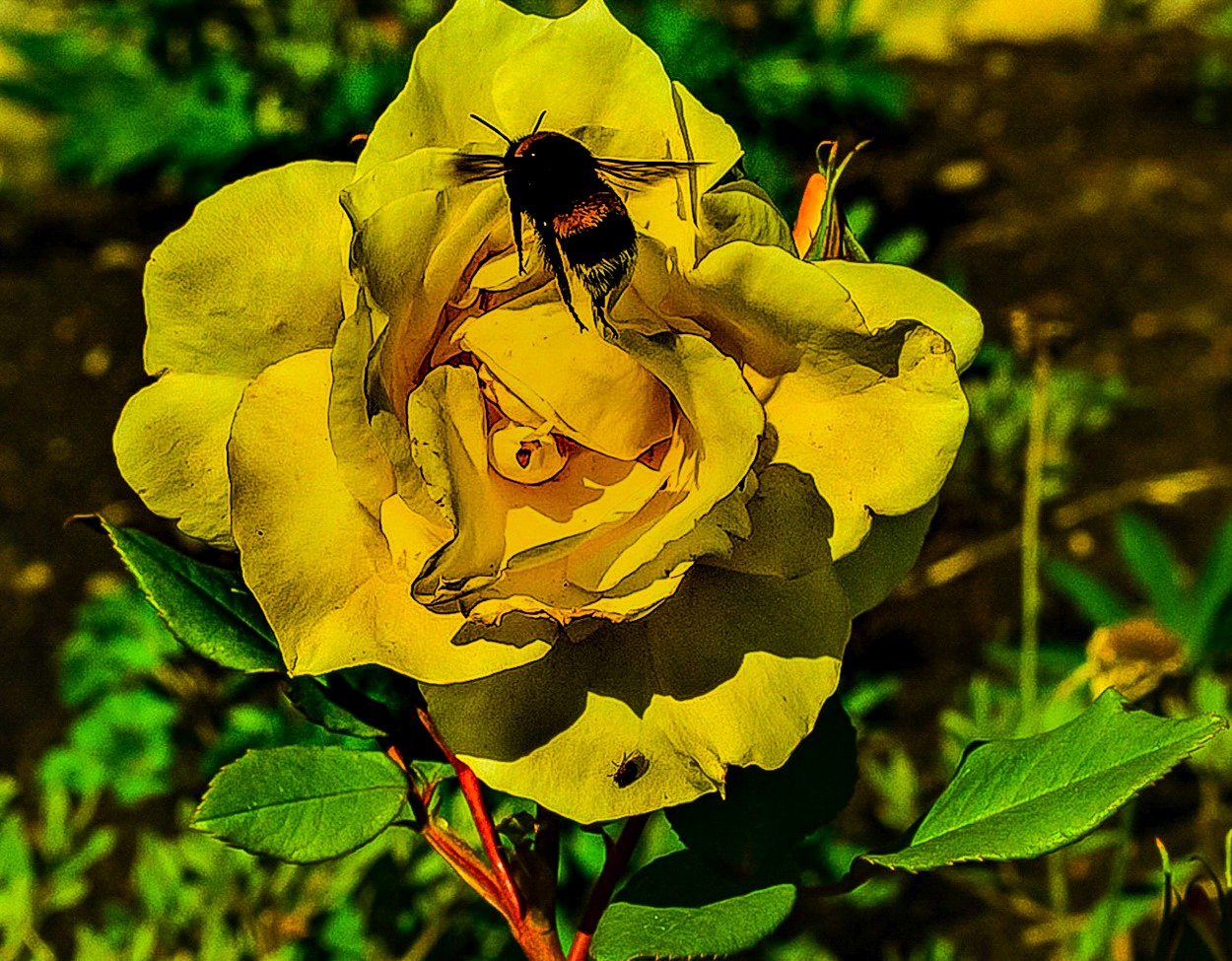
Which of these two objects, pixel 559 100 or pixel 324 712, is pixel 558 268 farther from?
pixel 324 712

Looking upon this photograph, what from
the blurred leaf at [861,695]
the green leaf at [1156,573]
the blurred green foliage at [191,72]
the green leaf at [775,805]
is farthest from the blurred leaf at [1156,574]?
the blurred green foliage at [191,72]

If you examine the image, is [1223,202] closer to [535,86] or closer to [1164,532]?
[1164,532]

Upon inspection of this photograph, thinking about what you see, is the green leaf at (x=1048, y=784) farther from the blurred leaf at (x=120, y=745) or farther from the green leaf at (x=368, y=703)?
the blurred leaf at (x=120, y=745)

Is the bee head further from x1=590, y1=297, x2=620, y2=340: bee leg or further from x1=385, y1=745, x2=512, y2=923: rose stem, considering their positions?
x1=385, y1=745, x2=512, y2=923: rose stem

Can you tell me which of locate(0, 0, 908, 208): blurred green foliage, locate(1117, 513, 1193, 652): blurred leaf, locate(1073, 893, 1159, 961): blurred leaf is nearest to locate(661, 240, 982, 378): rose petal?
locate(1073, 893, 1159, 961): blurred leaf

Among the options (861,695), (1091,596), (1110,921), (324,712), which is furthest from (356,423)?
(1091,596)

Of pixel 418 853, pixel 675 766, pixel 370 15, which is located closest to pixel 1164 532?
pixel 418 853
